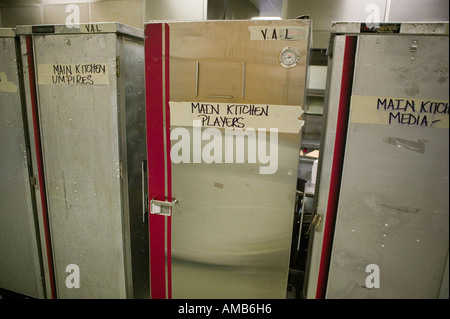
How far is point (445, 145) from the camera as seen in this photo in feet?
3.90

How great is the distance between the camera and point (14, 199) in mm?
1871

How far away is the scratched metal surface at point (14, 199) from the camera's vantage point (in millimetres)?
1695

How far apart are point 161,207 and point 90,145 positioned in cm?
57

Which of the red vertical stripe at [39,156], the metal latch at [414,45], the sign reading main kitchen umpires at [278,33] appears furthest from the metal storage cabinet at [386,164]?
the red vertical stripe at [39,156]

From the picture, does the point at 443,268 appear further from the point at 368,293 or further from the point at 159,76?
the point at 159,76

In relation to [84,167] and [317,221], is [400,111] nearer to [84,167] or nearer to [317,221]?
[317,221]

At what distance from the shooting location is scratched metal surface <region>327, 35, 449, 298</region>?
120cm

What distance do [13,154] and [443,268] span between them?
2576 millimetres

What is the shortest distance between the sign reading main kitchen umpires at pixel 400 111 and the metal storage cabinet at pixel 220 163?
28 centimetres

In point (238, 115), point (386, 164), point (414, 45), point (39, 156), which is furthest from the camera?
point (39, 156)

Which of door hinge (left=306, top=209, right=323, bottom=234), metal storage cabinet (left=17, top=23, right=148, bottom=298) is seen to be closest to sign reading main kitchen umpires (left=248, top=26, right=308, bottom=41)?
metal storage cabinet (left=17, top=23, right=148, bottom=298)

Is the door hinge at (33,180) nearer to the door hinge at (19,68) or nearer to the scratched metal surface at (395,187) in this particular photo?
the door hinge at (19,68)

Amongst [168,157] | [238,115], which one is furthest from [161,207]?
[238,115]

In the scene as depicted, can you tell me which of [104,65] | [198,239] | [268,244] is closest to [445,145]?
[268,244]
